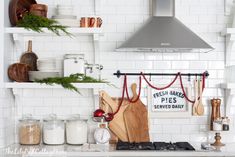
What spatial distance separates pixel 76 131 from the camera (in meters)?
3.24

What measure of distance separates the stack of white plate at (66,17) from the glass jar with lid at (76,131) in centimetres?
77

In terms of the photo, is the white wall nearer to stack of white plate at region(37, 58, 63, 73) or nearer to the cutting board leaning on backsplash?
the cutting board leaning on backsplash

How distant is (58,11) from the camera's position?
326 cm

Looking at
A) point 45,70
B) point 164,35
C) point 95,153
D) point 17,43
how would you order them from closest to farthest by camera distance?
point 95,153, point 164,35, point 45,70, point 17,43

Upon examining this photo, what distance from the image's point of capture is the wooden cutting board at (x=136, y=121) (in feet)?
11.1

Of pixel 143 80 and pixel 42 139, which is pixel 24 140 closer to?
pixel 42 139

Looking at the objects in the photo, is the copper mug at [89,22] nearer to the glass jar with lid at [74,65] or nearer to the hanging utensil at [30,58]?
the glass jar with lid at [74,65]

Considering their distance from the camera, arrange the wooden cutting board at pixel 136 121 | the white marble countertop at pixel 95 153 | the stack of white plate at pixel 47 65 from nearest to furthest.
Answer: the white marble countertop at pixel 95 153, the stack of white plate at pixel 47 65, the wooden cutting board at pixel 136 121

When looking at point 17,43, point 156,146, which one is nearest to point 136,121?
point 156,146

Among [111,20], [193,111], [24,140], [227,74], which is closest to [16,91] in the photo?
[24,140]

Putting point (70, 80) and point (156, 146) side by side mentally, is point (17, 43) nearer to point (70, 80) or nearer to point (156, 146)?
point (70, 80)

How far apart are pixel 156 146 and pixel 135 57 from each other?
0.78 metres

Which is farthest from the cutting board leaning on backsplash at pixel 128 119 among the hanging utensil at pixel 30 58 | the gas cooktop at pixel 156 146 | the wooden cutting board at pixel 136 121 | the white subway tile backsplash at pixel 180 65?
the hanging utensil at pixel 30 58

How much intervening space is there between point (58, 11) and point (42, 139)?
1059 mm
